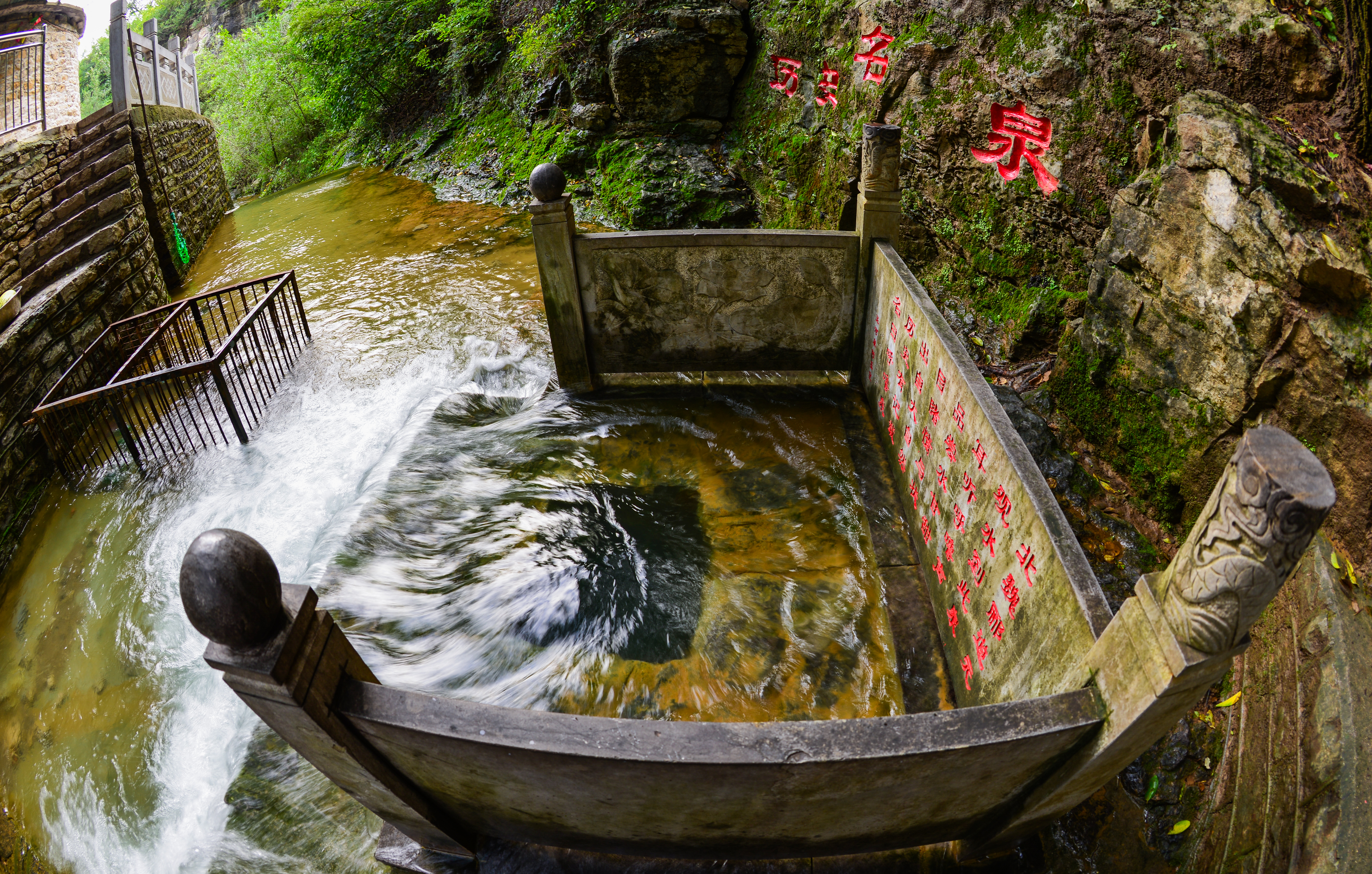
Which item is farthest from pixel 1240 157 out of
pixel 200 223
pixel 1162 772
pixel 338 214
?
pixel 200 223

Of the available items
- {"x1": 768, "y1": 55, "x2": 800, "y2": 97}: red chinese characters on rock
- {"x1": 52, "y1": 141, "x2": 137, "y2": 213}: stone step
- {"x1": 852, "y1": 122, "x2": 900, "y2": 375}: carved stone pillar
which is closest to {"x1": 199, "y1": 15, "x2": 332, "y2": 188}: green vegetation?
{"x1": 52, "y1": 141, "x2": 137, "y2": 213}: stone step

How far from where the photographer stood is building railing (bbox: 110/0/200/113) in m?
10.4

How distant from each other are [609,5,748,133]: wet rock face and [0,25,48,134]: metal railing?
8.15 meters

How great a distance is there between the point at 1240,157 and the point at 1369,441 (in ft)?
5.55

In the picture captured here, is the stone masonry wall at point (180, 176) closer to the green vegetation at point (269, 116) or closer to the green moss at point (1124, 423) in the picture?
the green vegetation at point (269, 116)

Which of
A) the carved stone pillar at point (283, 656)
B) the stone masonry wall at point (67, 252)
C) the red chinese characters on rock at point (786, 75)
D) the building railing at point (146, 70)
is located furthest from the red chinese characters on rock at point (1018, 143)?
the building railing at point (146, 70)

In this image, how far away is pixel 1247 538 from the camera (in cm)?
155

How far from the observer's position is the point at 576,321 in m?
6.07

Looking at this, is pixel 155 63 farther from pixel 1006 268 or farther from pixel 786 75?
pixel 1006 268

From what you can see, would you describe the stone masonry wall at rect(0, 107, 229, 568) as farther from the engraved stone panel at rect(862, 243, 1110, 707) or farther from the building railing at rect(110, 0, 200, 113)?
the engraved stone panel at rect(862, 243, 1110, 707)

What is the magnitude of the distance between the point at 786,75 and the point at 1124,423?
748 centimetres

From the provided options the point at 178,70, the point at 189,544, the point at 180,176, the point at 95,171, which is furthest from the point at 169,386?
the point at 178,70

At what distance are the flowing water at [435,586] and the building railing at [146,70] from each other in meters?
7.74

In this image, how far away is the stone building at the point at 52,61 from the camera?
9.41 m
